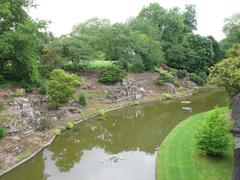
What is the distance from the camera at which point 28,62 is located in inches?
1330

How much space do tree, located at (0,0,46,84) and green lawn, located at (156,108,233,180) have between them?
55.2 feet

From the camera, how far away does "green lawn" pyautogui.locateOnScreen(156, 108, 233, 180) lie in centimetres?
1945

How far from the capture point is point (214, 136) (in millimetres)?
21312

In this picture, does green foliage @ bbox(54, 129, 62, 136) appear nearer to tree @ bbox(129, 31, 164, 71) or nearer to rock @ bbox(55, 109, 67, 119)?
rock @ bbox(55, 109, 67, 119)

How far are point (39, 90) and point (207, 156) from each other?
→ 19755 mm

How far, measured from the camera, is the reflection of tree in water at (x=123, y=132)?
2609cm

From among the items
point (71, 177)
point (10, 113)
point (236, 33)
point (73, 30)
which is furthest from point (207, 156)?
point (236, 33)

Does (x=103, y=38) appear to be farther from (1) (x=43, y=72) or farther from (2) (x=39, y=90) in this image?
(2) (x=39, y=90)

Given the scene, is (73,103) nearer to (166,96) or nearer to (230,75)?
(166,96)

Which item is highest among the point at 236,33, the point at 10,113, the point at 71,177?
the point at 236,33

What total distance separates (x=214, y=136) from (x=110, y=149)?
29.4ft

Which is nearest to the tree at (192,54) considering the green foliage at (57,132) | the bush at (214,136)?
the green foliage at (57,132)

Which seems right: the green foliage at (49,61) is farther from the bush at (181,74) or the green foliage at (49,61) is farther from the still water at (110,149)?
the bush at (181,74)

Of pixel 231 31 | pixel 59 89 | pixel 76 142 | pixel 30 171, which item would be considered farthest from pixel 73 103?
pixel 231 31
